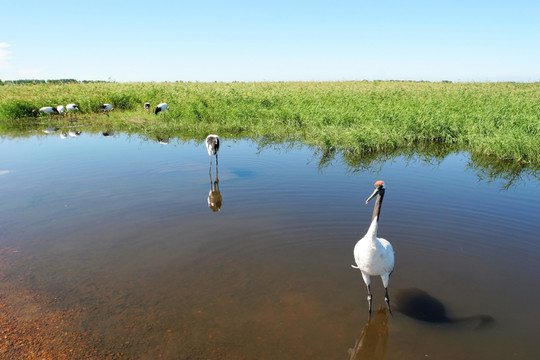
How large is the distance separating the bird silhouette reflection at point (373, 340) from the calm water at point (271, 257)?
0.06 ft

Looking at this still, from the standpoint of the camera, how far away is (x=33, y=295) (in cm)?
548

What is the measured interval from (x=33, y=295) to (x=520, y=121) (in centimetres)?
1790

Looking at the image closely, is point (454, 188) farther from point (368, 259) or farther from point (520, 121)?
point (520, 121)

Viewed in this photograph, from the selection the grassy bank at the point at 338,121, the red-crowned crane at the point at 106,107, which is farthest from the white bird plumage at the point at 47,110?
the red-crowned crane at the point at 106,107

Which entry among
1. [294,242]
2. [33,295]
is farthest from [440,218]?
[33,295]

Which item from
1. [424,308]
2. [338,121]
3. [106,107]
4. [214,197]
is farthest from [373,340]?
[106,107]

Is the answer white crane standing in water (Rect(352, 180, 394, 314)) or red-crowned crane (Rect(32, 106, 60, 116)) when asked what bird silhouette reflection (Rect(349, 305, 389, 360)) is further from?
red-crowned crane (Rect(32, 106, 60, 116))

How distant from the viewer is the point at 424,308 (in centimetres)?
540

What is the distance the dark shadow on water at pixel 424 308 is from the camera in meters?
5.14

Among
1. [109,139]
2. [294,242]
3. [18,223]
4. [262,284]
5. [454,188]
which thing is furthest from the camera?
[109,139]

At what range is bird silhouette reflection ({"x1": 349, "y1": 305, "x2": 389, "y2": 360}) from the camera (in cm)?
461

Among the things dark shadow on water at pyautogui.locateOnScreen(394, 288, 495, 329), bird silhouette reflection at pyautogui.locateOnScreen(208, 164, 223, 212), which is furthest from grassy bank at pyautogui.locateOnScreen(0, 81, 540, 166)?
dark shadow on water at pyautogui.locateOnScreen(394, 288, 495, 329)

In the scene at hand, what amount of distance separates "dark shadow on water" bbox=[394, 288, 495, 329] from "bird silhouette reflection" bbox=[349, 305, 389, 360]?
0.33 m

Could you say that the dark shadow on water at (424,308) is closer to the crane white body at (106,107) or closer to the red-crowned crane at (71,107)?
the crane white body at (106,107)
